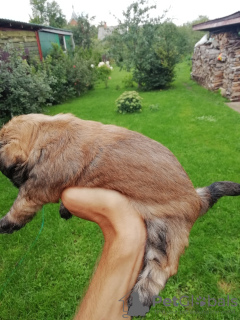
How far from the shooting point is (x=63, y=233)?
13.9ft

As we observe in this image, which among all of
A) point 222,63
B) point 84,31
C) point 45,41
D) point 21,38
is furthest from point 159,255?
point 84,31

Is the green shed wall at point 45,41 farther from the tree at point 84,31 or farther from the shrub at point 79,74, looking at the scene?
the tree at point 84,31

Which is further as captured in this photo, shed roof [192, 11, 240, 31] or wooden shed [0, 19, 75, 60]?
wooden shed [0, 19, 75, 60]

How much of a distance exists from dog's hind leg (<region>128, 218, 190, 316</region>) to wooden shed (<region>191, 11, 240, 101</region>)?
37.9ft

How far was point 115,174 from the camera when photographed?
67.9 inches

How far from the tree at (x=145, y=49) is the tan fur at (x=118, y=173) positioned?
14505 mm

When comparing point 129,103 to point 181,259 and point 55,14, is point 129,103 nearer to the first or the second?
point 181,259

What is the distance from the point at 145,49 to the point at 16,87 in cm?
952

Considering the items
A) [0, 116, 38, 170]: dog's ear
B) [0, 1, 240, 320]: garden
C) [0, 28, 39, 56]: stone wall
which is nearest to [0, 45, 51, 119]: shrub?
[0, 1, 240, 320]: garden

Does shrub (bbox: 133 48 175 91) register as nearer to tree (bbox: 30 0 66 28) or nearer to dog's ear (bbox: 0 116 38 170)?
A: dog's ear (bbox: 0 116 38 170)

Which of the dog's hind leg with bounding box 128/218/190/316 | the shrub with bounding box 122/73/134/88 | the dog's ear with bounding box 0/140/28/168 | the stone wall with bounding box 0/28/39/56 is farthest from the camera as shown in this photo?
the shrub with bounding box 122/73/134/88

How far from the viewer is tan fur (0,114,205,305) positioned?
171 centimetres

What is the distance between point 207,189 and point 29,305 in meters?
2.85

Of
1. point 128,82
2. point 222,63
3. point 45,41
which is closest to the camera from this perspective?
point 222,63
